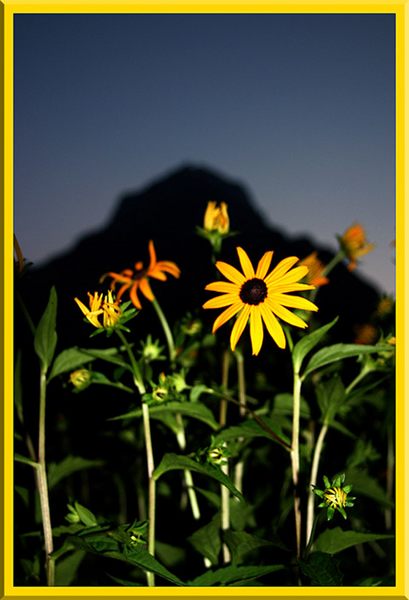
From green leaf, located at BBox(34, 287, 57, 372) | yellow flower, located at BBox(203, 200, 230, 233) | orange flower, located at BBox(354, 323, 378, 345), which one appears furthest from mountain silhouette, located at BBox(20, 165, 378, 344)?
green leaf, located at BBox(34, 287, 57, 372)

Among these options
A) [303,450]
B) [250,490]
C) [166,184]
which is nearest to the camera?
[303,450]

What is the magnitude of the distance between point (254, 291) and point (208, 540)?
1.07ft

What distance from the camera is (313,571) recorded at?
2.09ft

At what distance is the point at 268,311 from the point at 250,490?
0.73m

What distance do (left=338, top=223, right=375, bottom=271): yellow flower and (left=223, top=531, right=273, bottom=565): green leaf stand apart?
1.53 feet

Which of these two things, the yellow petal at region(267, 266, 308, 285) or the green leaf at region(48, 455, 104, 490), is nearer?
the yellow petal at region(267, 266, 308, 285)

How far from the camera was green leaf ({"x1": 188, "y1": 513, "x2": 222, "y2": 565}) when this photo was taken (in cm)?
78

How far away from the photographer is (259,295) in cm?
65

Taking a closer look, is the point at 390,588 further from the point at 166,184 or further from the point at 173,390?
the point at 166,184

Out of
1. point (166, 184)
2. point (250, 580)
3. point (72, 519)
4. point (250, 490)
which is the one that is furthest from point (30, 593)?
point (166, 184)

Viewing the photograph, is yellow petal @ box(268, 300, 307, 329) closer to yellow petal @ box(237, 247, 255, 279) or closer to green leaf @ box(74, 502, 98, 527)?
yellow petal @ box(237, 247, 255, 279)

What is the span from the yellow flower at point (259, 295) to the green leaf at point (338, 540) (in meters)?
0.26

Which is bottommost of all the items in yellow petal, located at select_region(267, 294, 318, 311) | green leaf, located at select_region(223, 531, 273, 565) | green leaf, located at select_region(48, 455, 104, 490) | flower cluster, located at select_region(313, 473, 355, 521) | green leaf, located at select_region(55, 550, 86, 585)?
green leaf, located at select_region(55, 550, 86, 585)

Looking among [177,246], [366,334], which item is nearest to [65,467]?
[366,334]
